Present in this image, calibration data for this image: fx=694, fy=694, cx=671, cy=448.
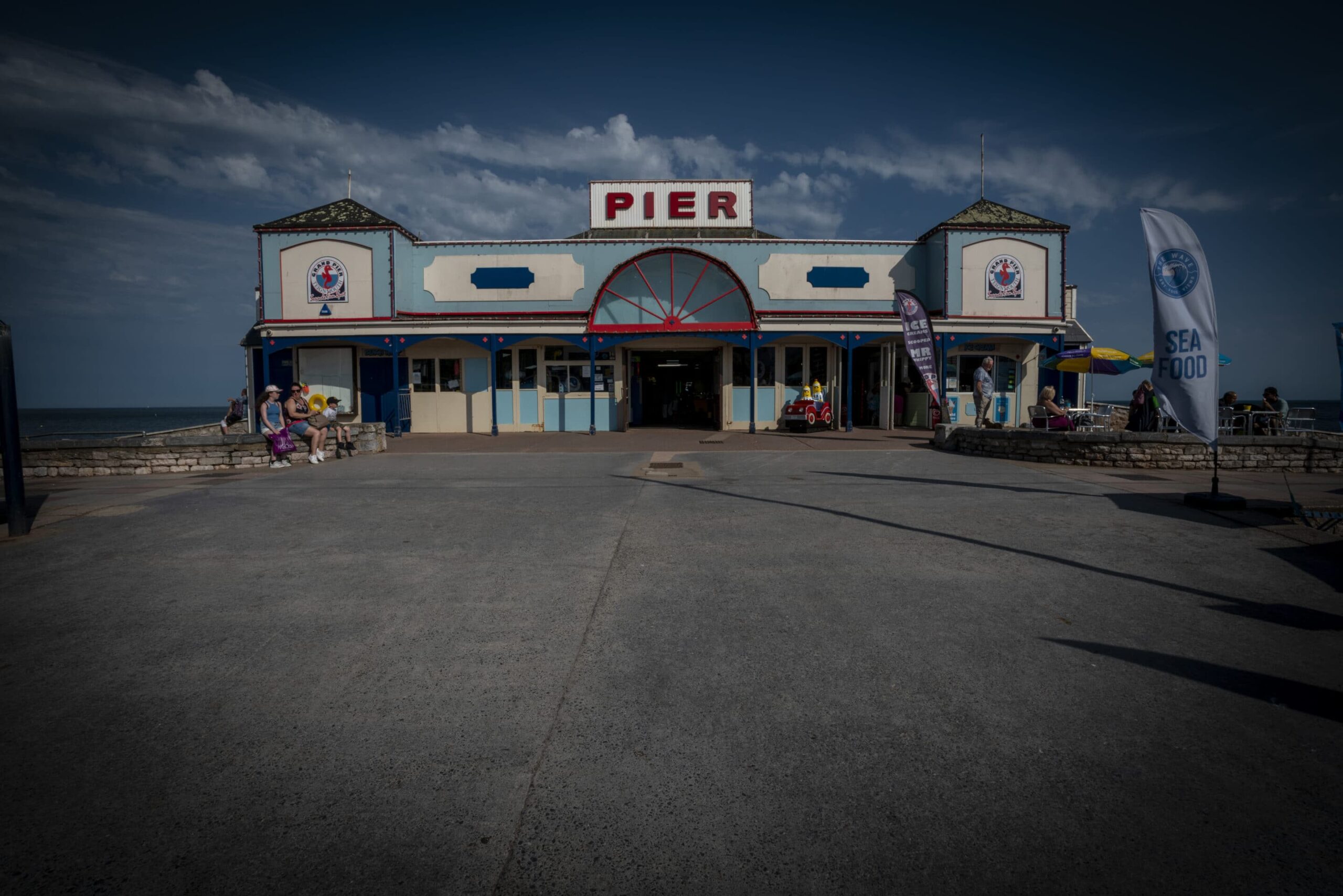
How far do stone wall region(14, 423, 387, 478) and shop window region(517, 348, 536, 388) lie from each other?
9.12m

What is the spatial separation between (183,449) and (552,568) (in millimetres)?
10910

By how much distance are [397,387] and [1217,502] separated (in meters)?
19.0

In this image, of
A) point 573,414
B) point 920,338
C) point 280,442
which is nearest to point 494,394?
point 573,414

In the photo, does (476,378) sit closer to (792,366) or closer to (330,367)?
(330,367)

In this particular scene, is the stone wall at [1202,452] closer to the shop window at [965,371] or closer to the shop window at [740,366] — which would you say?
the shop window at [965,371]

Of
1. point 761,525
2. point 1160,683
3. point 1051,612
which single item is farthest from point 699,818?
point 761,525

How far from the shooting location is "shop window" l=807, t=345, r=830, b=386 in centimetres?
2194

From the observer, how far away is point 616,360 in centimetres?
2167

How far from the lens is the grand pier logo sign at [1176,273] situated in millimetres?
7879

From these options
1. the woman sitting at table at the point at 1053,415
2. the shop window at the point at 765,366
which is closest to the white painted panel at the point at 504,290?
the shop window at the point at 765,366

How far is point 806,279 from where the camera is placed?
71.2 feet

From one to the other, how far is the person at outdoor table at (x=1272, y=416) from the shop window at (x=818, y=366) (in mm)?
10646

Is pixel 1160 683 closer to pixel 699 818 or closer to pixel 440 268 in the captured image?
pixel 699 818

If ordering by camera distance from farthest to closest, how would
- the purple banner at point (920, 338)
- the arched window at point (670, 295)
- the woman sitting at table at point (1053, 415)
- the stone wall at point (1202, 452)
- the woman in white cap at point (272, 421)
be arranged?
the arched window at point (670, 295), the purple banner at point (920, 338), the woman sitting at table at point (1053, 415), the woman in white cap at point (272, 421), the stone wall at point (1202, 452)
